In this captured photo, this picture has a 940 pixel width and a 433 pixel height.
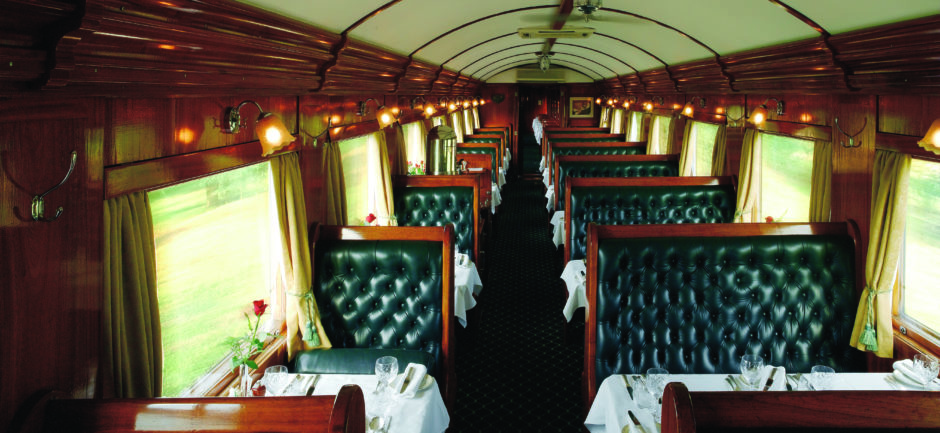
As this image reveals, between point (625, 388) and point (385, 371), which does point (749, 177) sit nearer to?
point (625, 388)

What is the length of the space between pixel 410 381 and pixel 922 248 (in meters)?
3.32

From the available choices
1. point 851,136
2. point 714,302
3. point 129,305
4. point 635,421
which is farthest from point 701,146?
point 129,305

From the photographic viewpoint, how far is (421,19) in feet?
17.2

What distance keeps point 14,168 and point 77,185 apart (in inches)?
12.2

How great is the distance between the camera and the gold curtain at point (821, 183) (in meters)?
4.65

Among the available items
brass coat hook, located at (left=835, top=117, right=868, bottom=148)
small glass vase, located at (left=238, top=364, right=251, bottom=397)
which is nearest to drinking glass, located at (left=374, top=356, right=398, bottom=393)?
small glass vase, located at (left=238, top=364, right=251, bottom=397)

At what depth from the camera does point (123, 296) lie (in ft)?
7.72

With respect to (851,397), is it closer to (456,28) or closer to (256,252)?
(256,252)

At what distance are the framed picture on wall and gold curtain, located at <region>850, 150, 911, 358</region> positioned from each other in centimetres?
1638

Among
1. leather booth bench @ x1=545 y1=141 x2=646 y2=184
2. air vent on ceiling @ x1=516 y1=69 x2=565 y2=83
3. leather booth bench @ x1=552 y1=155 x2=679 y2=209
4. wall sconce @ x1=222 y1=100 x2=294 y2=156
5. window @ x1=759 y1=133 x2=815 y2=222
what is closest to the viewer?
wall sconce @ x1=222 y1=100 x2=294 y2=156

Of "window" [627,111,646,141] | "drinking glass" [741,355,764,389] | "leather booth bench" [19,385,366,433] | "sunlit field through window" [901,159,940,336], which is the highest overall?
"window" [627,111,646,141]

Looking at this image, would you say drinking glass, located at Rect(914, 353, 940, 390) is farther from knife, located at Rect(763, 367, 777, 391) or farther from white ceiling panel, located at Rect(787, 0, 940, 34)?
white ceiling panel, located at Rect(787, 0, 940, 34)

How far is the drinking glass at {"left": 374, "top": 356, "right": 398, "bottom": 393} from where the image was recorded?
3.12m

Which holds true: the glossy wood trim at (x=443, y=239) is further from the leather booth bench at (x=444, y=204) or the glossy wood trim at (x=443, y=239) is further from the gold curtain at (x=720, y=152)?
the gold curtain at (x=720, y=152)
